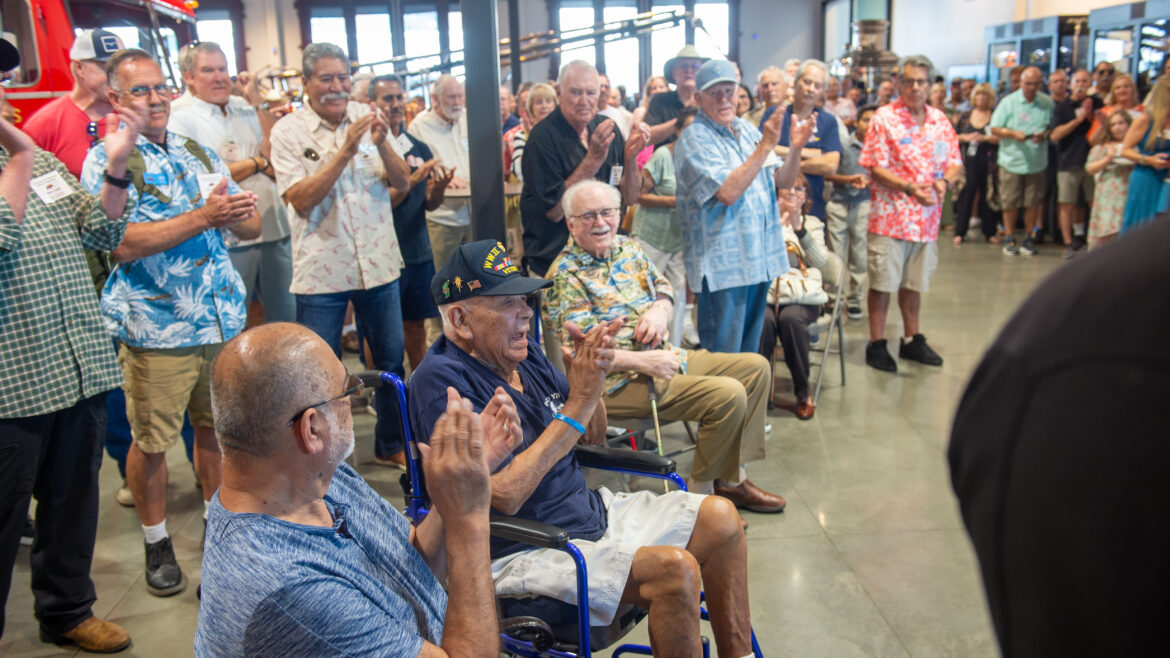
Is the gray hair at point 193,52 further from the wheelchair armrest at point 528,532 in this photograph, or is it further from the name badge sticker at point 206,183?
the wheelchair armrest at point 528,532

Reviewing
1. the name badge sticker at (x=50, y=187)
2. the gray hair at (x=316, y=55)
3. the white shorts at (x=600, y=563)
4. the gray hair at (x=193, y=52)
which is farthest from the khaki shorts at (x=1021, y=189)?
the name badge sticker at (x=50, y=187)

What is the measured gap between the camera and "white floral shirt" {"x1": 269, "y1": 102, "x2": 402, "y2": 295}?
3.19 meters

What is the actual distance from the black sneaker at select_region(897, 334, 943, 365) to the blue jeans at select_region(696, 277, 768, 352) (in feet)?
5.50

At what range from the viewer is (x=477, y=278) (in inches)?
83.6

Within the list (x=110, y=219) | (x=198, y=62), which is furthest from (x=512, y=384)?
(x=198, y=62)

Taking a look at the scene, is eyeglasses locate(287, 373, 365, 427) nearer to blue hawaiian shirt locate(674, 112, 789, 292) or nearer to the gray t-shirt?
the gray t-shirt

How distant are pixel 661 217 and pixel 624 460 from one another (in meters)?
2.27

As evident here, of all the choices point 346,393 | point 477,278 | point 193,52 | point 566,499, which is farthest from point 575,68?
point 346,393

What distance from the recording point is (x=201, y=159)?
2.77m

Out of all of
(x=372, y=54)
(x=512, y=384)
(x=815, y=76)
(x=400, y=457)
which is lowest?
(x=400, y=457)

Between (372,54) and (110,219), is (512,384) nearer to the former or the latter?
(110,219)

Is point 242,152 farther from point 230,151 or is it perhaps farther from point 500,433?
point 500,433

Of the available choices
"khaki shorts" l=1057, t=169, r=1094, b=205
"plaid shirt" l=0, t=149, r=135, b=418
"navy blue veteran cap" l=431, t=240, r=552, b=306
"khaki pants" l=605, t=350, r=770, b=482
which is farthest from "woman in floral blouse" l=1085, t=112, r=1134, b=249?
"plaid shirt" l=0, t=149, r=135, b=418

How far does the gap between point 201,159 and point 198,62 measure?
1060mm
